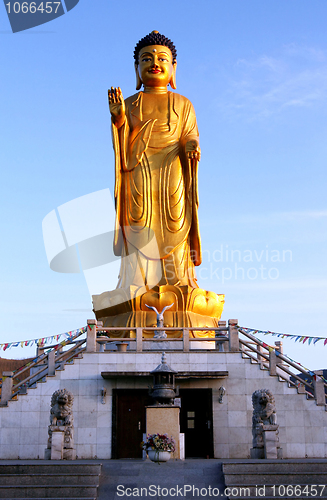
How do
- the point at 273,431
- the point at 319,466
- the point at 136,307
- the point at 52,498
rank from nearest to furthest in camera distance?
the point at 52,498 → the point at 319,466 → the point at 273,431 → the point at 136,307

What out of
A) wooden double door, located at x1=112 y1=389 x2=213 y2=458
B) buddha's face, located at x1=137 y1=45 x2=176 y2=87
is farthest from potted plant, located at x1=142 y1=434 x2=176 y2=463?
buddha's face, located at x1=137 y1=45 x2=176 y2=87

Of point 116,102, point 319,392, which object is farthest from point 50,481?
point 116,102

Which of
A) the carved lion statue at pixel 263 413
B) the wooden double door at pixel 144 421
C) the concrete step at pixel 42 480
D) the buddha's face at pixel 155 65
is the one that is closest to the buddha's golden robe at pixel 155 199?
the buddha's face at pixel 155 65

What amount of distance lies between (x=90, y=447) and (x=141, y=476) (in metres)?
3.59

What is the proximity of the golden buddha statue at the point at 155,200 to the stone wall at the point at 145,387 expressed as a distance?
119 inches

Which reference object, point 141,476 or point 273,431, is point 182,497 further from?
point 273,431

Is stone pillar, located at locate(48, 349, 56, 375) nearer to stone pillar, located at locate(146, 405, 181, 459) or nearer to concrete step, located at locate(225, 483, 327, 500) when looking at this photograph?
stone pillar, located at locate(146, 405, 181, 459)

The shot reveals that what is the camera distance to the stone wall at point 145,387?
Answer: 1223 centimetres

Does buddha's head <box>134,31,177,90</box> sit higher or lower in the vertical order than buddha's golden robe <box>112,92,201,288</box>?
higher

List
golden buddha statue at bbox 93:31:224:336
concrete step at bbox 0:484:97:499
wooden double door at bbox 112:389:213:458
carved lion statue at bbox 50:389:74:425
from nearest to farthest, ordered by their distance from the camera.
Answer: concrete step at bbox 0:484:97:499
carved lion statue at bbox 50:389:74:425
wooden double door at bbox 112:389:213:458
golden buddha statue at bbox 93:31:224:336

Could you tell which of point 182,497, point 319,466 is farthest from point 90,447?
point 319,466

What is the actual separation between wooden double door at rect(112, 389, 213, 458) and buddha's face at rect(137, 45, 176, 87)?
33.5 feet

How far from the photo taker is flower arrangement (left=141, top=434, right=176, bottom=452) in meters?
9.48

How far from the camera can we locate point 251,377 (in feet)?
41.9
